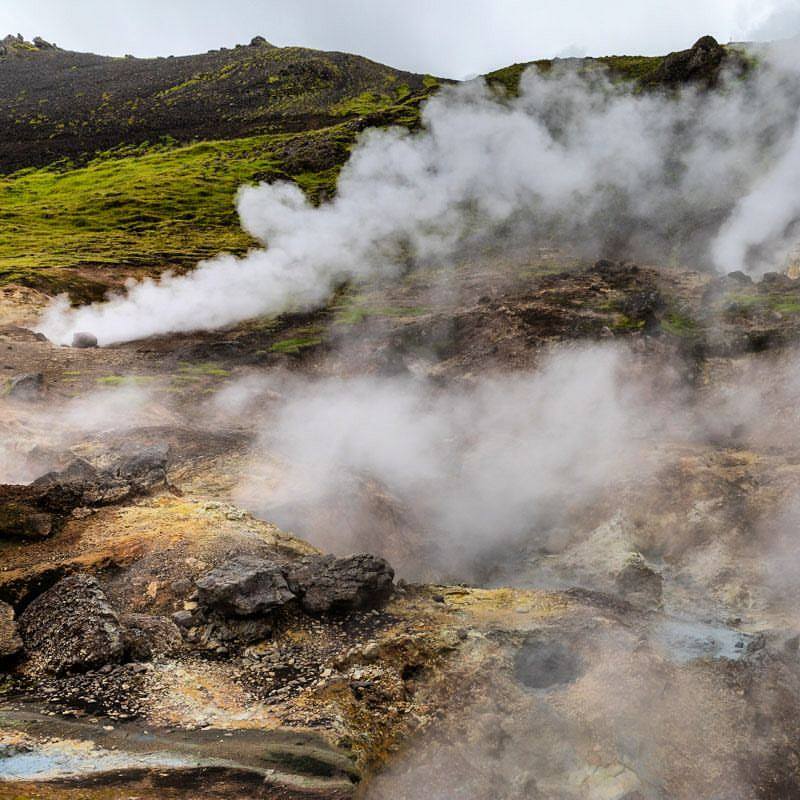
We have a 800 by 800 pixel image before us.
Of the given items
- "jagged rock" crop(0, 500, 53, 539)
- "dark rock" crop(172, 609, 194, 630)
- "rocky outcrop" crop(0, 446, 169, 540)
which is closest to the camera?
"dark rock" crop(172, 609, 194, 630)

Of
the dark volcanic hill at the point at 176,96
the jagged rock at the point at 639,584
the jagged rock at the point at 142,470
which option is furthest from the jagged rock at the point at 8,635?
the dark volcanic hill at the point at 176,96

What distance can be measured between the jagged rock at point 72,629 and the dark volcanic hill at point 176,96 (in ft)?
261

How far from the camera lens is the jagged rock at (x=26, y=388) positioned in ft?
56.2

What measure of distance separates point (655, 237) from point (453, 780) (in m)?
30.0

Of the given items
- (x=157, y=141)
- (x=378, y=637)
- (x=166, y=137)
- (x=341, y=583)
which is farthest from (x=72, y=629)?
(x=166, y=137)

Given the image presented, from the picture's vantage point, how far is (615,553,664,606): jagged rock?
10391 millimetres

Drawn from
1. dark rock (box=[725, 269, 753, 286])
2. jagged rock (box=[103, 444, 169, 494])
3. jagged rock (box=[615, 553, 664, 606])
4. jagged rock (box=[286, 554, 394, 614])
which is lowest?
jagged rock (box=[615, 553, 664, 606])

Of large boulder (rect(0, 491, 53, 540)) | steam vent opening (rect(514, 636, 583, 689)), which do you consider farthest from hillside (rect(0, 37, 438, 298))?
steam vent opening (rect(514, 636, 583, 689))

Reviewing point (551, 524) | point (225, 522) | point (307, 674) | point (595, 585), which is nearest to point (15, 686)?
point (307, 674)

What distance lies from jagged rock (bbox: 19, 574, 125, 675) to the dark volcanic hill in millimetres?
79502

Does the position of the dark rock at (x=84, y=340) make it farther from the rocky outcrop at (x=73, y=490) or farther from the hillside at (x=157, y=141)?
the rocky outcrop at (x=73, y=490)

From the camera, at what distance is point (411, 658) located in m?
7.94

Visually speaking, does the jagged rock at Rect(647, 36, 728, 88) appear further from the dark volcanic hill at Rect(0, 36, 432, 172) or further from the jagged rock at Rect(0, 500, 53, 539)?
the dark volcanic hill at Rect(0, 36, 432, 172)

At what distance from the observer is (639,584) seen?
10.6 metres
